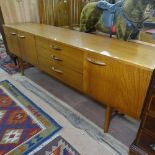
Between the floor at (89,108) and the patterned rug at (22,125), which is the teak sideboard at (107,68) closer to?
the floor at (89,108)

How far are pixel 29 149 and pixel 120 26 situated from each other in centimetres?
127

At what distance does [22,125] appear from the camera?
1339 mm

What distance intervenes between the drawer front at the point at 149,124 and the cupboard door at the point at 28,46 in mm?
1215

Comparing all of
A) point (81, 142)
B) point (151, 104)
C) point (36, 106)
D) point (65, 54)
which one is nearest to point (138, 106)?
point (151, 104)

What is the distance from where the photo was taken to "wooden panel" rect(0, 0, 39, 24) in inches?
76.7

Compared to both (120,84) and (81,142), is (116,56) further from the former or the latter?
(81,142)

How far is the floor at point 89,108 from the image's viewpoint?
50.6 inches

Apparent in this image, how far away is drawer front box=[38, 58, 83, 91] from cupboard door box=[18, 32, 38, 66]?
123 millimetres

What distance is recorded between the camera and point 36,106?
5.15 feet

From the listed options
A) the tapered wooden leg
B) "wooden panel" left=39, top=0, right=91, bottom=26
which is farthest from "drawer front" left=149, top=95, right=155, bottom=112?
"wooden panel" left=39, top=0, right=91, bottom=26

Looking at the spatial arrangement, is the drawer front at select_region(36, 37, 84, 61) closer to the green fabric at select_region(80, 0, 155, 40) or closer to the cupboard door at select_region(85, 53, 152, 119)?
the cupboard door at select_region(85, 53, 152, 119)

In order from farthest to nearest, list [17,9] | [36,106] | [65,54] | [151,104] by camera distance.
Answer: [17,9] → [36,106] → [65,54] → [151,104]

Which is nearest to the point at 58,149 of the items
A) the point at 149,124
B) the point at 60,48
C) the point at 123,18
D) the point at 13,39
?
the point at 149,124

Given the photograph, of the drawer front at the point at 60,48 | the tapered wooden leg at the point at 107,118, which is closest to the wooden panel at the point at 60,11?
the drawer front at the point at 60,48
